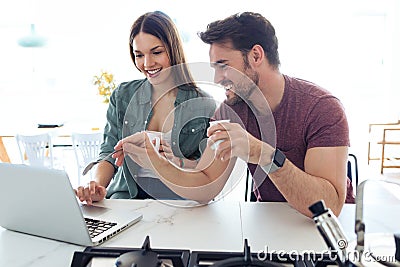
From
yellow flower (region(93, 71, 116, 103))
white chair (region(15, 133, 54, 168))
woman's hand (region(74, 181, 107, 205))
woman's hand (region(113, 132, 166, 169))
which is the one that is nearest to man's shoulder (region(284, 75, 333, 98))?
woman's hand (region(113, 132, 166, 169))

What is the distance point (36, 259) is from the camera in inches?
36.1

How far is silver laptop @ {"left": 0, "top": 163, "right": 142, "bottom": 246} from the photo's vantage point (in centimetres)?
95

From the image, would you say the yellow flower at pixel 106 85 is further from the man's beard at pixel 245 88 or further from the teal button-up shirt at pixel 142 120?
the man's beard at pixel 245 88

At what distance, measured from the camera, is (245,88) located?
4.90 feet

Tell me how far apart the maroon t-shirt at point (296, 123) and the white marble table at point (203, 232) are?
0.20 metres

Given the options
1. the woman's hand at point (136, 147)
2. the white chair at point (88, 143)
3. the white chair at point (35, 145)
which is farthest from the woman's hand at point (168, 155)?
the white chair at point (35, 145)

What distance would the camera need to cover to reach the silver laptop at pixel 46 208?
947mm

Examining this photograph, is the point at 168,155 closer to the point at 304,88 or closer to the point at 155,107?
the point at 155,107

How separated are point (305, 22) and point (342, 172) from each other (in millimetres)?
4323

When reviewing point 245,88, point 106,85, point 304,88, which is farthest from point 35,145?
point 304,88

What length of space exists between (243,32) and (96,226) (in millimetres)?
776

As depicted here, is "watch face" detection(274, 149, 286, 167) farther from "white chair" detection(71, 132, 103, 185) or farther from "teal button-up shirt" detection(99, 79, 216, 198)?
"white chair" detection(71, 132, 103, 185)

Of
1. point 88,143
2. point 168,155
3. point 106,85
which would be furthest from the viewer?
point 106,85

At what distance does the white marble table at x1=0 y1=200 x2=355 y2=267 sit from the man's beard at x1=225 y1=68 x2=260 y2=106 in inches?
16.2
